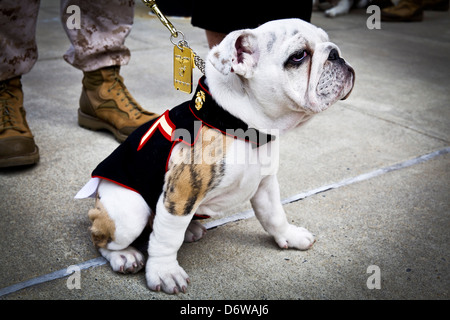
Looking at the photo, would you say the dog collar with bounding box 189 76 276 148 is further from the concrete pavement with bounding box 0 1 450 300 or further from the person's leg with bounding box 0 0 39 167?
the person's leg with bounding box 0 0 39 167

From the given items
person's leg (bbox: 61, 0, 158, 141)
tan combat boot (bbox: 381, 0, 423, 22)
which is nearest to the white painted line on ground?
person's leg (bbox: 61, 0, 158, 141)

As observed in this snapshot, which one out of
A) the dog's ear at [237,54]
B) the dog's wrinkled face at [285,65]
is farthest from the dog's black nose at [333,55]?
the dog's ear at [237,54]

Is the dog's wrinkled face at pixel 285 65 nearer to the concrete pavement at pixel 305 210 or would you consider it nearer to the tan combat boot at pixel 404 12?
the concrete pavement at pixel 305 210

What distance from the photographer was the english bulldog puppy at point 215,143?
1.70m

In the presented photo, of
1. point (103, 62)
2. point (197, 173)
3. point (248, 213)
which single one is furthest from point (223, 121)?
point (103, 62)

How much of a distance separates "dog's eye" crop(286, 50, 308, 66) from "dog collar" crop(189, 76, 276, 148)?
0.29 metres

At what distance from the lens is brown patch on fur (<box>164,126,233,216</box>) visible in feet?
5.80

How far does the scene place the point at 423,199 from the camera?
2.59 m

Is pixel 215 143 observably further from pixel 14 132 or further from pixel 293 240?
pixel 14 132

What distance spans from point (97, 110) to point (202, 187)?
1.75m

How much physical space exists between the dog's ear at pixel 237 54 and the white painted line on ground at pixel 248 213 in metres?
0.95

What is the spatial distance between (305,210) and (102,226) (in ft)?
3.60
